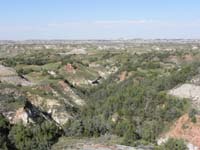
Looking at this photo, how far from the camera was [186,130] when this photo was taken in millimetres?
52062

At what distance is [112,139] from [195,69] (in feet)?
117

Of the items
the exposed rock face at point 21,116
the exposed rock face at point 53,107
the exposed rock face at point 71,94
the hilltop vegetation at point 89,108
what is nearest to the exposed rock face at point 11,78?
the hilltop vegetation at point 89,108

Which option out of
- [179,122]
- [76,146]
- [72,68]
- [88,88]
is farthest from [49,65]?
[76,146]

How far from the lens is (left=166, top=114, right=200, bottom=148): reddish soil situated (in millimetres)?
50031

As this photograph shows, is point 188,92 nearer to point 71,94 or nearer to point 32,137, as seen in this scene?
point 71,94

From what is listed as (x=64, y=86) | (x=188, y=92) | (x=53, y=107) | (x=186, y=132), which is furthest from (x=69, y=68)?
(x=186, y=132)

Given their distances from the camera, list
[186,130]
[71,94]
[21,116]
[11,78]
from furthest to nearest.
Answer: [11,78] → [71,94] → [21,116] → [186,130]

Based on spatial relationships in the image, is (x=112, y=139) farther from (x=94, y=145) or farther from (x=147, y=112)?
(x=147, y=112)

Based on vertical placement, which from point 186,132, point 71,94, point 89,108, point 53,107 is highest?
point 186,132

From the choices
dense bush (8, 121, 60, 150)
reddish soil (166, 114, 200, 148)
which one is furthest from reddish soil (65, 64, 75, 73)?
dense bush (8, 121, 60, 150)

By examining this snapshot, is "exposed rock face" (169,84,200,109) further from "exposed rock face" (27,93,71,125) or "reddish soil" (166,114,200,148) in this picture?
"exposed rock face" (27,93,71,125)

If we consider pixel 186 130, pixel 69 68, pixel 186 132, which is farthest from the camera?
pixel 69 68

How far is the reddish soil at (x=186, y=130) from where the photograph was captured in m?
50.0

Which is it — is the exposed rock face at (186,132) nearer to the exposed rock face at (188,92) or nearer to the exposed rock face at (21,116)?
the exposed rock face at (188,92)
